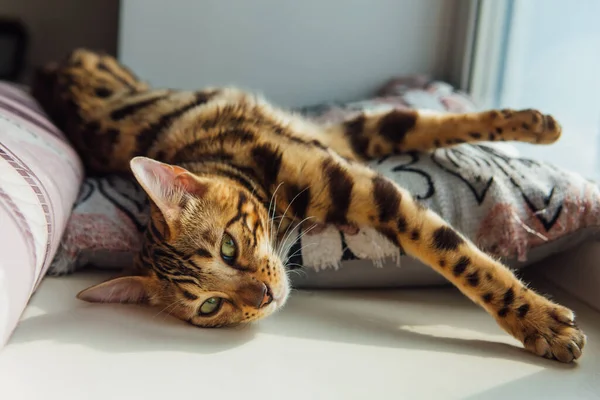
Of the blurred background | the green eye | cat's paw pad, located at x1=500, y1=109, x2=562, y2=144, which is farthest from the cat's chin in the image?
the blurred background

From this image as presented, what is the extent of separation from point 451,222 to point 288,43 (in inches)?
56.3

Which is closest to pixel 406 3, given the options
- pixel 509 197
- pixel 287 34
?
pixel 287 34

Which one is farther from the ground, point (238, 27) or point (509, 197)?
point (238, 27)

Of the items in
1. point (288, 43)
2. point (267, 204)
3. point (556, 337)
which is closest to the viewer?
point (556, 337)

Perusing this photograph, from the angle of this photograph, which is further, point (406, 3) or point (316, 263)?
point (406, 3)

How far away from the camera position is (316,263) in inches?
58.2

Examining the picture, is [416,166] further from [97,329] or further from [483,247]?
[97,329]

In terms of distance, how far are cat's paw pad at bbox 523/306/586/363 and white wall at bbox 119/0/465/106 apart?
171 cm

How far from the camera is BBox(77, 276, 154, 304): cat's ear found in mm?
1324

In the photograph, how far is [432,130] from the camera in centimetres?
172

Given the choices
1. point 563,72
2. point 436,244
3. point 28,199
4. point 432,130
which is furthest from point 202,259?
point 563,72

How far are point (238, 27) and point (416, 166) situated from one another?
1.29 m

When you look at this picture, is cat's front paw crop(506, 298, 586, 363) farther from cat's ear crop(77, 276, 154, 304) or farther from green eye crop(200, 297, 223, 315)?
cat's ear crop(77, 276, 154, 304)

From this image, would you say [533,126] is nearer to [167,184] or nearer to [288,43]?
[167,184]
